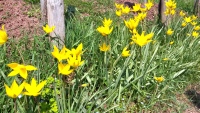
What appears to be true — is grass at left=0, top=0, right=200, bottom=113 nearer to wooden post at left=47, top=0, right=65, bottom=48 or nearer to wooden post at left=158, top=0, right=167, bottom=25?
wooden post at left=47, top=0, right=65, bottom=48

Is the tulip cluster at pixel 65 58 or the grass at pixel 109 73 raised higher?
the tulip cluster at pixel 65 58

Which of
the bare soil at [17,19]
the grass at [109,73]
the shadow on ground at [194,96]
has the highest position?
the bare soil at [17,19]

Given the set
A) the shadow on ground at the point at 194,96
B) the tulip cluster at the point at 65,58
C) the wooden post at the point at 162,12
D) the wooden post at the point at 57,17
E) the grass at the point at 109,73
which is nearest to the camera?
the tulip cluster at the point at 65,58

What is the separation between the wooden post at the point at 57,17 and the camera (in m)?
2.92

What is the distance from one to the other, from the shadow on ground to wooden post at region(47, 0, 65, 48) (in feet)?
5.98

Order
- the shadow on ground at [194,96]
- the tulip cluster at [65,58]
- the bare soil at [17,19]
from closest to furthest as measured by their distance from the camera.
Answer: the tulip cluster at [65,58]
the shadow on ground at [194,96]
the bare soil at [17,19]

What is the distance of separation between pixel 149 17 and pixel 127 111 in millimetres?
3774

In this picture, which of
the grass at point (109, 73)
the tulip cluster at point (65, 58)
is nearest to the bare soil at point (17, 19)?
the grass at point (109, 73)

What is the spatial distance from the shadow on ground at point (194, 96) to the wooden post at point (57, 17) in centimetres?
182

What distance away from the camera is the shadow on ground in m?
3.30

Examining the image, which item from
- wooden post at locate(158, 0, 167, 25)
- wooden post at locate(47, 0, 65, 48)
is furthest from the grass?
wooden post at locate(158, 0, 167, 25)

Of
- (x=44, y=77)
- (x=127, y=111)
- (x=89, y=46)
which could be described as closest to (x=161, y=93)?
(x=127, y=111)

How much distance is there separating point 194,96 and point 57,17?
6.88ft

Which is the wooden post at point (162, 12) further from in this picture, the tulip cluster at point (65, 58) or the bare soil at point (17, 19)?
the tulip cluster at point (65, 58)
